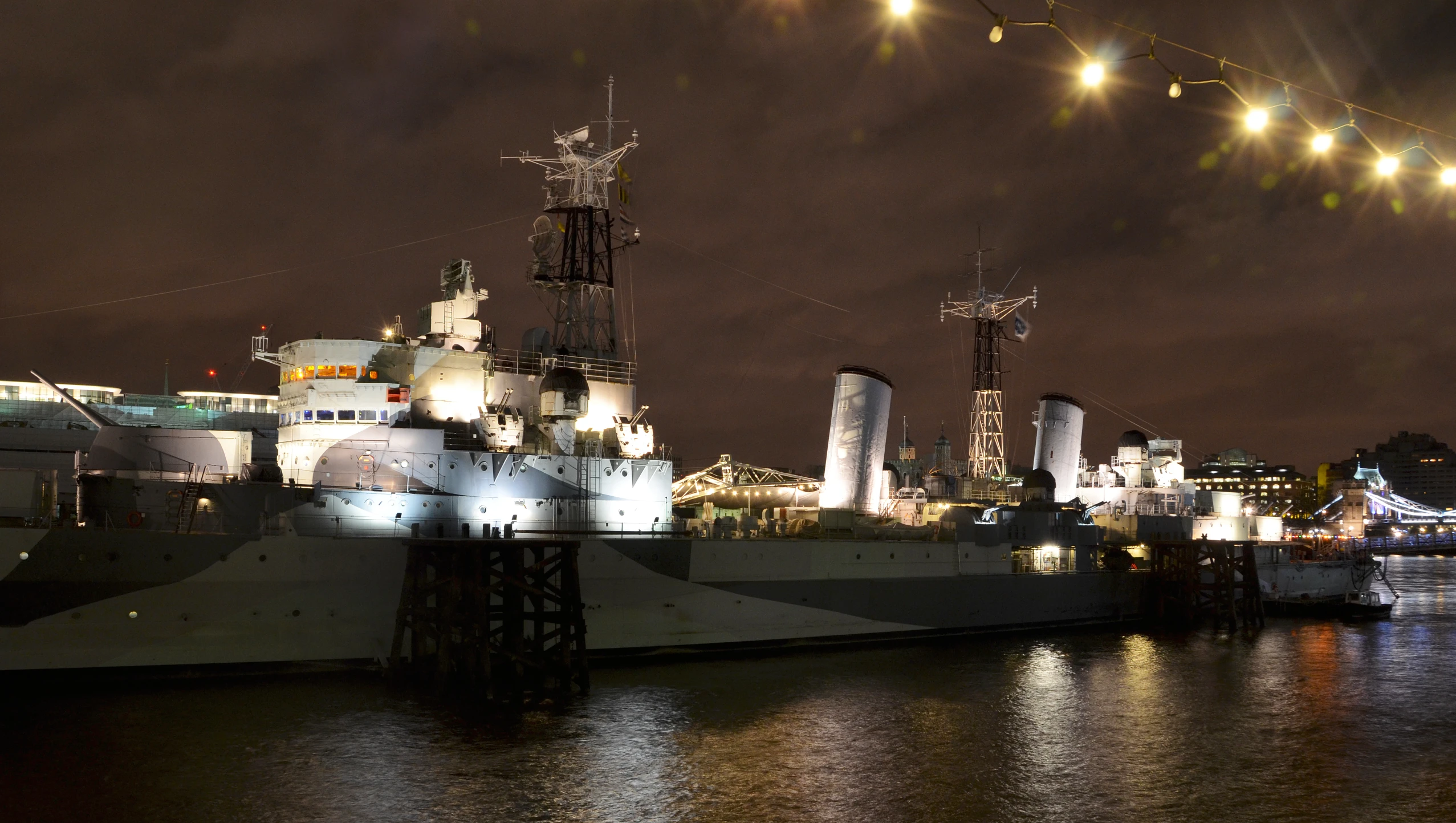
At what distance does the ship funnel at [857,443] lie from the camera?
28.8 m

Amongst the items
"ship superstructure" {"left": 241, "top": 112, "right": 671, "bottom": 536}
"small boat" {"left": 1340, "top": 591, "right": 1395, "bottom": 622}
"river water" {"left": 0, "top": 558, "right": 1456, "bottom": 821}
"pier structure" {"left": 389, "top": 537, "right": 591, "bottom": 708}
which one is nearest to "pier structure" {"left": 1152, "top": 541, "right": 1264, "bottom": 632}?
"small boat" {"left": 1340, "top": 591, "right": 1395, "bottom": 622}

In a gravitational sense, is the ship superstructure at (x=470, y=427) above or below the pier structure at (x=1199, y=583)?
above

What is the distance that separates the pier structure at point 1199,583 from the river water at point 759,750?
9.85 meters

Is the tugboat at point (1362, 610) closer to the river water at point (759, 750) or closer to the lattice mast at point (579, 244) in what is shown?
the river water at point (759, 750)

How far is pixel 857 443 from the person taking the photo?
28.9 m

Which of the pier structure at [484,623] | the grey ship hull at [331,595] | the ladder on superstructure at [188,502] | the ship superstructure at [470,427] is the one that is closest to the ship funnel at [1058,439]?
the grey ship hull at [331,595]

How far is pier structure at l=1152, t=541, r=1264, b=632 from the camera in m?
31.1

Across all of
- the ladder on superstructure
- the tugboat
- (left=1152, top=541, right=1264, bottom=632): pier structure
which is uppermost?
the ladder on superstructure

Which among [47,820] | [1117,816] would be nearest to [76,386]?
[47,820]

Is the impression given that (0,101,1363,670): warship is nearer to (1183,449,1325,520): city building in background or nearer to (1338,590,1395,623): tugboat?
(1338,590,1395,623): tugboat

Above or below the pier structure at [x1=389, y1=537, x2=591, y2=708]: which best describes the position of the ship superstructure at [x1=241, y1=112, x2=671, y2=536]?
above

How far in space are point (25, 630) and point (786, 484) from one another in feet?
61.4

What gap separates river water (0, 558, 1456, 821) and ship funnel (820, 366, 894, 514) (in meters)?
8.20

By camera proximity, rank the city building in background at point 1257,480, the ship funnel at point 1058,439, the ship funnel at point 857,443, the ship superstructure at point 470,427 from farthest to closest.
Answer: the city building in background at point 1257,480
the ship funnel at point 1058,439
the ship funnel at point 857,443
the ship superstructure at point 470,427
